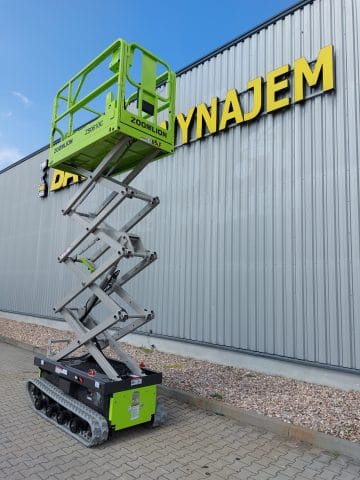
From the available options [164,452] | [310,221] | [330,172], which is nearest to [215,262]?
[310,221]

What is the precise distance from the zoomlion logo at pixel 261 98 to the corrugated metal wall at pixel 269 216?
16 centimetres

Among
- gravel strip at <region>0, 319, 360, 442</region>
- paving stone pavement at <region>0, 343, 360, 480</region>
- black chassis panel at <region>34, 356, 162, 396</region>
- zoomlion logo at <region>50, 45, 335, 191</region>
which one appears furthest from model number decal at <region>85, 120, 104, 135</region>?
gravel strip at <region>0, 319, 360, 442</region>

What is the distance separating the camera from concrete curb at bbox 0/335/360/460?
4.21 metres

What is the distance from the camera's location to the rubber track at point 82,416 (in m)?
4.27

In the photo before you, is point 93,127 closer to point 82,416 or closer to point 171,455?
point 82,416

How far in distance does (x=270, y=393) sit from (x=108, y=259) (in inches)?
127

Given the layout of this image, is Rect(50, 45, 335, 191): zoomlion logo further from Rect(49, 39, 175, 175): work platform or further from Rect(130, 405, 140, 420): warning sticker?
Rect(130, 405, 140, 420): warning sticker

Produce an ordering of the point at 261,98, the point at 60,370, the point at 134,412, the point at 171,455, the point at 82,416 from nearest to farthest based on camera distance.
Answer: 1. the point at 171,455
2. the point at 82,416
3. the point at 134,412
4. the point at 60,370
5. the point at 261,98

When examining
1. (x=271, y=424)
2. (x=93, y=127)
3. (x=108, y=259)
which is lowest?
(x=271, y=424)

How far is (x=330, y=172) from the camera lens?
6605 millimetres

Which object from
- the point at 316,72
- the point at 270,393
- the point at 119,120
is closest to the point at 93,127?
the point at 119,120

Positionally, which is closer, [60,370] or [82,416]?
[82,416]

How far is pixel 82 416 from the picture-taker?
446 centimetres

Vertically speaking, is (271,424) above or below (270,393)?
below
